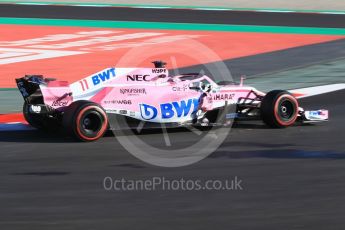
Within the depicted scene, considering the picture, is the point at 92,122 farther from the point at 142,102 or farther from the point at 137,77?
the point at 137,77

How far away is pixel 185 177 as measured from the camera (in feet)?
33.2

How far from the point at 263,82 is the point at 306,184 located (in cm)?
922

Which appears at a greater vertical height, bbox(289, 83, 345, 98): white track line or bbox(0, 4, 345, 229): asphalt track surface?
bbox(289, 83, 345, 98): white track line

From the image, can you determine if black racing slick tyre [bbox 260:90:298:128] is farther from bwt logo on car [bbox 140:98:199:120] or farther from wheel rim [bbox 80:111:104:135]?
wheel rim [bbox 80:111:104:135]

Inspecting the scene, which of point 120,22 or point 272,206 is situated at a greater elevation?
point 120,22

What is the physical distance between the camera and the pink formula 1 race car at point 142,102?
40.1 ft

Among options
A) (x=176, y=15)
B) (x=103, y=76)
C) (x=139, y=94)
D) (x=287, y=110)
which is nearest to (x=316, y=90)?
(x=287, y=110)

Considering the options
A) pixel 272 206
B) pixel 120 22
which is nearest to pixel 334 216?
pixel 272 206

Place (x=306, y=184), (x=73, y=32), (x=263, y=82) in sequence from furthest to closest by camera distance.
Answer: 1. (x=73, y=32)
2. (x=263, y=82)
3. (x=306, y=184)

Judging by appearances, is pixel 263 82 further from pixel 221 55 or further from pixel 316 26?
pixel 316 26

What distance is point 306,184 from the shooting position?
9.66m

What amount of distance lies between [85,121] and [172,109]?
1.39 meters

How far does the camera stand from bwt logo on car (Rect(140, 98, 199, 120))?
497 inches

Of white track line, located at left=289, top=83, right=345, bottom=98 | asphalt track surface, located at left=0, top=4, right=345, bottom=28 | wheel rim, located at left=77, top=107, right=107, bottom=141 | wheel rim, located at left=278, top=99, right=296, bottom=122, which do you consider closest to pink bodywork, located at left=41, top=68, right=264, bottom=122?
wheel rim, located at left=77, top=107, right=107, bottom=141
